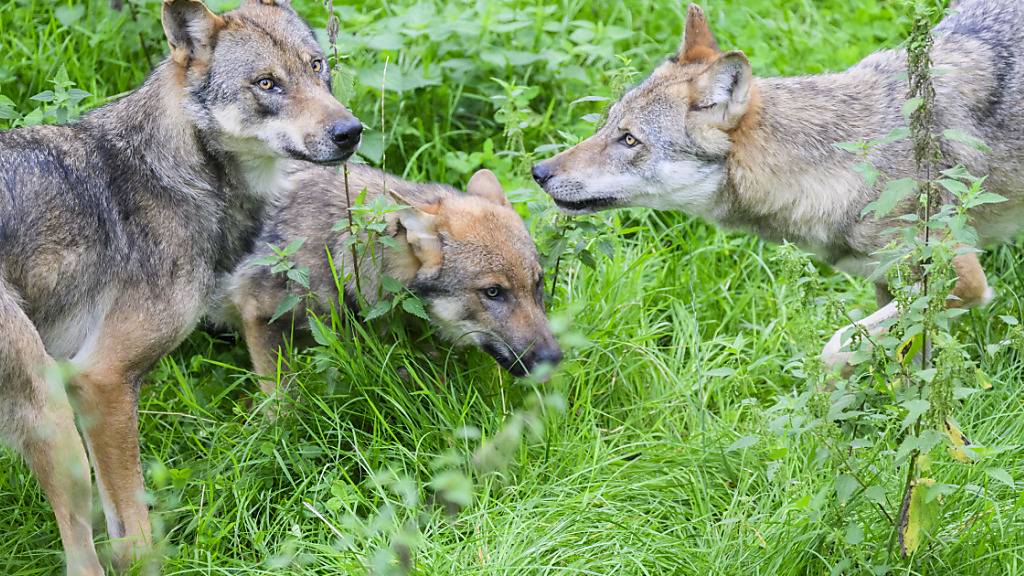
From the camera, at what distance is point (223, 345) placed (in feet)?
20.0

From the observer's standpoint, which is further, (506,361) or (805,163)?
(805,163)

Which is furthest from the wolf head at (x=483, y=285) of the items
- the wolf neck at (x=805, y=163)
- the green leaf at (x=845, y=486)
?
the green leaf at (x=845, y=486)

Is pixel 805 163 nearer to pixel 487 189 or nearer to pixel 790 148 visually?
pixel 790 148

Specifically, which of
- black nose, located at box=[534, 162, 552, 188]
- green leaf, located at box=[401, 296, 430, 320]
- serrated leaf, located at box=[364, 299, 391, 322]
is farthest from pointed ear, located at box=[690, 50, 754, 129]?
serrated leaf, located at box=[364, 299, 391, 322]

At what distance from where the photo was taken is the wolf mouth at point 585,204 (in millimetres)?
5332

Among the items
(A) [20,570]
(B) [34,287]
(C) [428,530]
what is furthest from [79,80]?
(C) [428,530]

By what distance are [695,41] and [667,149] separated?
595 mm

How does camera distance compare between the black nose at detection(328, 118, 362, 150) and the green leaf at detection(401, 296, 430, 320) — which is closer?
the black nose at detection(328, 118, 362, 150)

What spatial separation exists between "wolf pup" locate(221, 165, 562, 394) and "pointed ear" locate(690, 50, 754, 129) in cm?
104

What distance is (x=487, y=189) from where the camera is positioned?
18.8 ft

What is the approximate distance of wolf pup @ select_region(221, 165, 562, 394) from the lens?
5160mm

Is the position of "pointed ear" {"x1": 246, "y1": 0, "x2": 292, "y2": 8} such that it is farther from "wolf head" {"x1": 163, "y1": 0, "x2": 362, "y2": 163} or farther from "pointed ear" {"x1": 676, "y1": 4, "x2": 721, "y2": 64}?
"pointed ear" {"x1": 676, "y1": 4, "x2": 721, "y2": 64}

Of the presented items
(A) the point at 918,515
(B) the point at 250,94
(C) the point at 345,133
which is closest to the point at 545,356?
(C) the point at 345,133

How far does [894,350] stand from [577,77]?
12.4ft
